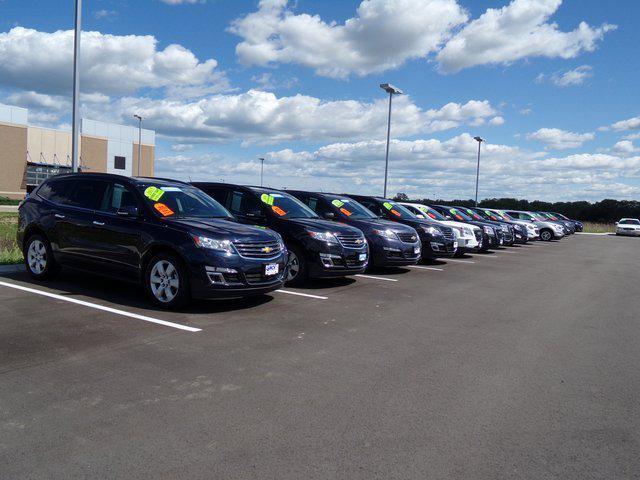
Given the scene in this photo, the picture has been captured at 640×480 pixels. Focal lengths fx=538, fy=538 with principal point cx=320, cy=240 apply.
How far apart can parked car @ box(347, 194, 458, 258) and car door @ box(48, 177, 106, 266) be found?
7.97 m

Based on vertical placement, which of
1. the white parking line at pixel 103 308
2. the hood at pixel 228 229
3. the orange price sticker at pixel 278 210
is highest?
the orange price sticker at pixel 278 210

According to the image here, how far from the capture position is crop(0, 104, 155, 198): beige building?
57.1 meters

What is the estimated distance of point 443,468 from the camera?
314 cm

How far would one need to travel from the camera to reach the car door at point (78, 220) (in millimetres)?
7738

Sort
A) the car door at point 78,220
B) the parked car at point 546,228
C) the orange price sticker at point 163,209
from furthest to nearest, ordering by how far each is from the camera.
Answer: the parked car at point 546,228
the car door at point 78,220
the orange price sticker at point 163,209

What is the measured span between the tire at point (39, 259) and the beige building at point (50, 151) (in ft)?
136

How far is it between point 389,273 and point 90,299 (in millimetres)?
6384

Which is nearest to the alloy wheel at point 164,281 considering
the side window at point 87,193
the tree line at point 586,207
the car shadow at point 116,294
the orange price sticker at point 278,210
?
the car shadow at point 116,294

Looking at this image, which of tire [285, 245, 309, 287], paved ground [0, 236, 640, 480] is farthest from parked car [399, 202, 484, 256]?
paved ground [0, 236, 640, 480]

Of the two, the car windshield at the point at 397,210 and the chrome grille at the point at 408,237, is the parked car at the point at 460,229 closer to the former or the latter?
the car windshield at the point at 397,210

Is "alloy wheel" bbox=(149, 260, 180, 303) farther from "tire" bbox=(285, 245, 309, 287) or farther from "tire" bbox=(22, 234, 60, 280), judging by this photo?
"tire" bbox=(285, 245, 309, 287)

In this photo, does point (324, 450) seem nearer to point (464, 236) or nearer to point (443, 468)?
point (443, 468)

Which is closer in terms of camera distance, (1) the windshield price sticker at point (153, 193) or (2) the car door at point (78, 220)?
(1) the windshield price sticker at point (153, 193)

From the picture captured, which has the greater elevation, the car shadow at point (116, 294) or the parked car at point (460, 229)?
the parked car at point (460, 229)
